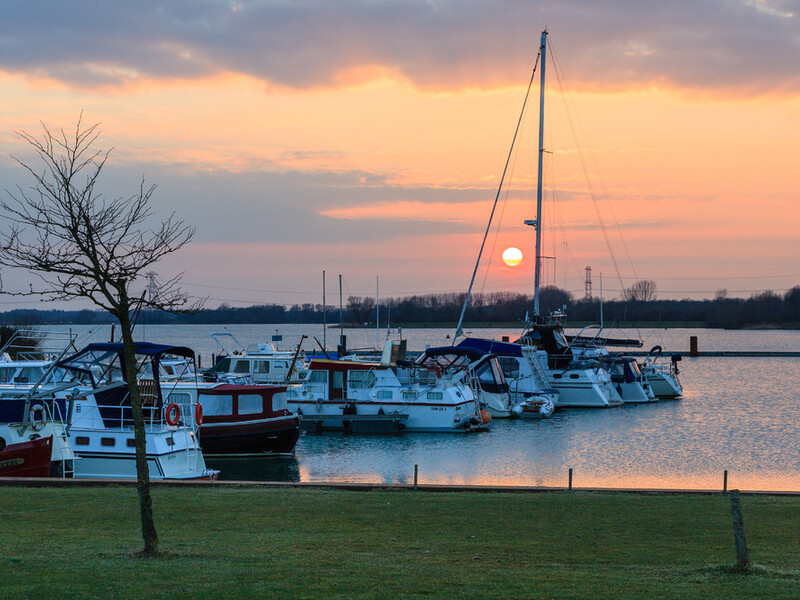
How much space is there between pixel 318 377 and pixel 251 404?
35.6 feet

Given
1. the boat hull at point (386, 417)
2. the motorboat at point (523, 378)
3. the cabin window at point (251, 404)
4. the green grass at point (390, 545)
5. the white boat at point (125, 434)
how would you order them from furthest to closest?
the motorboat at point (523, 378) → the boat hull at point (386, 417) → the cabin window at point (251, 404) → the white boat at point (125, 434) → the green grass at point (390, 545)

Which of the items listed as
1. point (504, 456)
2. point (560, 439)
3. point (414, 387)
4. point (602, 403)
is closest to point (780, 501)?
point (504, 456)

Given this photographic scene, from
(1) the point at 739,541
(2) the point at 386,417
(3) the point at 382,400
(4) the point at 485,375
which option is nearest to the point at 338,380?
(3) the point at 382,400

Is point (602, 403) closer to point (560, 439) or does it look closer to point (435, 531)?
point (560, 439)

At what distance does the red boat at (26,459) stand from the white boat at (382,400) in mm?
20450

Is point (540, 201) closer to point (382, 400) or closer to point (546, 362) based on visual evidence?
point (546, 362)

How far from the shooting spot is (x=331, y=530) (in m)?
15.8

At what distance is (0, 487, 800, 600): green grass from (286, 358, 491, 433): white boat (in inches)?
948

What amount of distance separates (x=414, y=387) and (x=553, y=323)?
2218 centimetres

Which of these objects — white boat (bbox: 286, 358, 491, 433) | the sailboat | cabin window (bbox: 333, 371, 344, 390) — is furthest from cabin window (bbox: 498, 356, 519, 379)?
cabin window (bbox: 333, 371, 344, 390)

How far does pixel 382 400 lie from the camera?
4553 cm

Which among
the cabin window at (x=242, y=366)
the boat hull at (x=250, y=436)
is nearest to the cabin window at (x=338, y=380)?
the cabin window at (x=242, y=366)

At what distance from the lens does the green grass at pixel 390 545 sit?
1080 cm

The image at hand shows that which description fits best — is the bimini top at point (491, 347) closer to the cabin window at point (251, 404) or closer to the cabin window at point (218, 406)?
the cabin window at point (251, 404)
